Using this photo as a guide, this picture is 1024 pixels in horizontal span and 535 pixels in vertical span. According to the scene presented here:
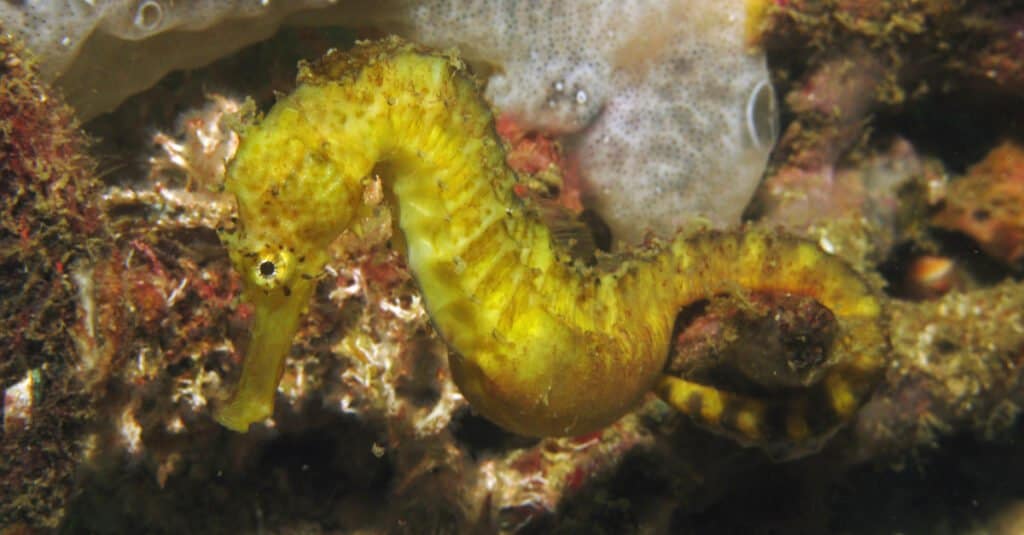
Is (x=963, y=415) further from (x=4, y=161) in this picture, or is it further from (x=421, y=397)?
(x=4, y=161)

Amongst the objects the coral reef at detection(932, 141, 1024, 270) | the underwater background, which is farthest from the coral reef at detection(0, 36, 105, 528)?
the coral reef at detection(932, 141, 1024, 270)

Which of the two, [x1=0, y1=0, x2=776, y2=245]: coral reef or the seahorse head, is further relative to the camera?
[x1=0, y1=0, x2=776, y2=245]: coral reef

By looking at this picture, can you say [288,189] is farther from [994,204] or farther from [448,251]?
[994,204]

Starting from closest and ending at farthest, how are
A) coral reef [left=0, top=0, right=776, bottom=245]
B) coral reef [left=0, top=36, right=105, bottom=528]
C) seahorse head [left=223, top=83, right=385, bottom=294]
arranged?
A: seahorse head [left=223, top=83, right=385, bottom=294] → coral reef [left=0, top=36, right=105, bottom=528] → coral reef [left=0, top=0, right=776, bottom=245]

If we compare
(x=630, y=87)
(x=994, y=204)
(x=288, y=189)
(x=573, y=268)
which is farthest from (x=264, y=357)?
(x=994, y=204)

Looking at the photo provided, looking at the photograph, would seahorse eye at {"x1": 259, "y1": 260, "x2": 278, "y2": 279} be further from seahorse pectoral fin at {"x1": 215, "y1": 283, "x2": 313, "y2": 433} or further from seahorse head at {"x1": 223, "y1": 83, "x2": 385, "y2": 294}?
seahorse pectoral fin at {"x1": 215, "y1": 283, "x2": 313, "y2": 433}

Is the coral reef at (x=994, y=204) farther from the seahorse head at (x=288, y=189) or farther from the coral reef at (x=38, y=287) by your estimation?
the coral reef at (x=38, y=287)

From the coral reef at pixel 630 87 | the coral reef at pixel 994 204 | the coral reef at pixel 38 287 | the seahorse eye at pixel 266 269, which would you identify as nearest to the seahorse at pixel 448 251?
the seahorse eye at pixel 266 269

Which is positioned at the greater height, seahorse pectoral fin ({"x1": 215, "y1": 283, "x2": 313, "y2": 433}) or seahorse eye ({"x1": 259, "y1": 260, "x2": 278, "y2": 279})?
seahorse eye ({"x1": 259, "y1": 260, "x2": 278, "y2": 279})
